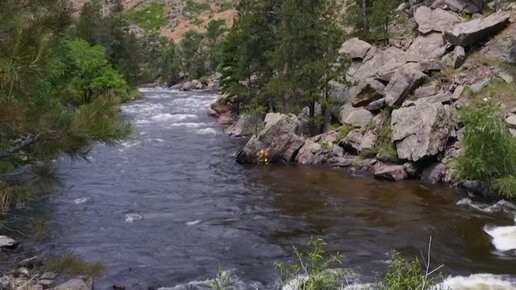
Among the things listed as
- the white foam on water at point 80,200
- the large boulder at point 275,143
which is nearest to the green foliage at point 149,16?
the large boulder at point 275,143

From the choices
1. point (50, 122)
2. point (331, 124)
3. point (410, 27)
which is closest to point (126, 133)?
point (50, 122)

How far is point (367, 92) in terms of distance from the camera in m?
29.1

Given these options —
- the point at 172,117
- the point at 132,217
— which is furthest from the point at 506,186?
the point at 172,117

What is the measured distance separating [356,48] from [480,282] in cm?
2340

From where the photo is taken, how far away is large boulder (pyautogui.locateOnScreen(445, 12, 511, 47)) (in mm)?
29562

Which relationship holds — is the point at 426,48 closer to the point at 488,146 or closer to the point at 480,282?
the point at 488,146

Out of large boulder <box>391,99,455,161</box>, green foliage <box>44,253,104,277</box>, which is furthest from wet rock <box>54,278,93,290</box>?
large boulder <box>391,99,455,161</box>

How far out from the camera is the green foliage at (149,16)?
122812 mm

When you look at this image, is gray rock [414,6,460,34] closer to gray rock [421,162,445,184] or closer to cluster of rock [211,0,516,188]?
cluster of rock [211,0,516,188]

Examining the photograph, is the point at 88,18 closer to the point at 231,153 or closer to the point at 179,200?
the point at 231,153

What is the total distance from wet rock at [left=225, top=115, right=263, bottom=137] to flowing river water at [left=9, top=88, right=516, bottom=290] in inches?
334

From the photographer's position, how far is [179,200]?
1981 centimetres

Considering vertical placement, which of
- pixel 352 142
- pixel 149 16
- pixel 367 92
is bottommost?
pixel 352 142

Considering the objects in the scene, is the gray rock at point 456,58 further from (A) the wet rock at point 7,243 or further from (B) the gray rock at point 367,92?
(A) the wet rock at point 7,243
